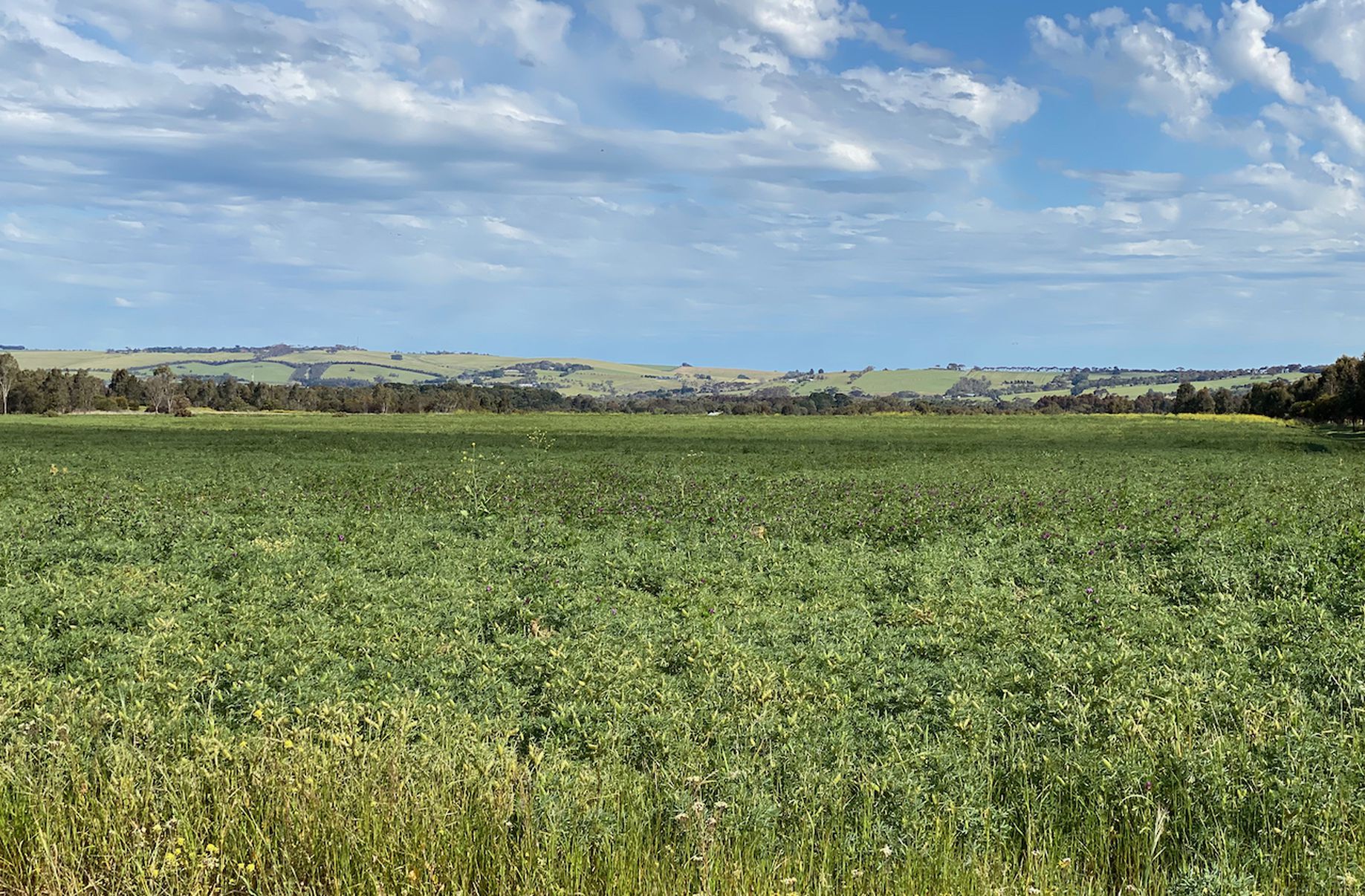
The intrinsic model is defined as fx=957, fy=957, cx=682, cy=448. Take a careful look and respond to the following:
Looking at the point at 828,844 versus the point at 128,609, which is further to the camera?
the point at 128,609

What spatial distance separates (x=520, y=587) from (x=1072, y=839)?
9447mm

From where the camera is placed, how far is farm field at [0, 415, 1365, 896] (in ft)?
20.4

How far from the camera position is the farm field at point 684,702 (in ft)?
20.4

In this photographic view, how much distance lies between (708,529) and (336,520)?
8.54 meters

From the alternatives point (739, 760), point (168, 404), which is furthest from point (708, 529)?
point (168, 404)

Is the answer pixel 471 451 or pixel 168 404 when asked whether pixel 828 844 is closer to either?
pixel 471 451

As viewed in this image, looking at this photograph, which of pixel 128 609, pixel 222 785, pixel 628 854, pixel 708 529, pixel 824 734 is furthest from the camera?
pixel 708 529

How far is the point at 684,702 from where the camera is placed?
32.0 ft

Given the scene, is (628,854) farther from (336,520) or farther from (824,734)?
(336,520)

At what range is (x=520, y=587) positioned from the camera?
14.8m

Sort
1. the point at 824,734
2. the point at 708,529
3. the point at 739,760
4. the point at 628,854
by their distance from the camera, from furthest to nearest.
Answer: the point at 708,529 < the point at 824,734 < the point at 739,760 < the point at 628,854

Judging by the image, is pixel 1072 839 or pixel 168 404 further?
pixel 168 404

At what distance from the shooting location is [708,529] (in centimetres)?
2178

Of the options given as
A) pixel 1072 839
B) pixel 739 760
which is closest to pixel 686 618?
pixel 739 760
